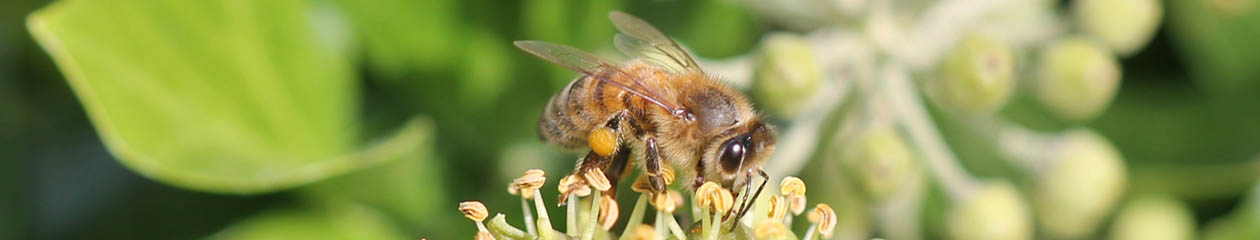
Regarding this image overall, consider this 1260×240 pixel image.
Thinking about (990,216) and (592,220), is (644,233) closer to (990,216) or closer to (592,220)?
(592,220)

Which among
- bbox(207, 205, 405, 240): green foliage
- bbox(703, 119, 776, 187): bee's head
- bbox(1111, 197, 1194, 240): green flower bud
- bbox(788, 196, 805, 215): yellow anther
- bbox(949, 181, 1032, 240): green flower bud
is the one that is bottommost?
bbox(207, 205, 405, 240): green foliage

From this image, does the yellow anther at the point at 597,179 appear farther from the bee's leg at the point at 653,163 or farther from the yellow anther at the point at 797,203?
the yellow anther at the point at 797,203

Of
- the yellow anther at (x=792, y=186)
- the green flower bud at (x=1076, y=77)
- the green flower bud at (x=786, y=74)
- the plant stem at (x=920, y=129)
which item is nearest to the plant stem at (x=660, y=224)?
the yellow anther at (x=792, y=186)

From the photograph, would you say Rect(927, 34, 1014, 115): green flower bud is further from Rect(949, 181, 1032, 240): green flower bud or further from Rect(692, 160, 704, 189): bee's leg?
Rect(692, 160, 704, 189): bee's leg

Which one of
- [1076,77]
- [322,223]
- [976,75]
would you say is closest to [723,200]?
[976,75]

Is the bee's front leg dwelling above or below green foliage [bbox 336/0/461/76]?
above

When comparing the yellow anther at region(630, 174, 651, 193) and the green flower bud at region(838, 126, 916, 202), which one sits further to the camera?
the green flower bud at region(838, 126, 916, 202)

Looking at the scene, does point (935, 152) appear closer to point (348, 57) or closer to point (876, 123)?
point (876, 123)

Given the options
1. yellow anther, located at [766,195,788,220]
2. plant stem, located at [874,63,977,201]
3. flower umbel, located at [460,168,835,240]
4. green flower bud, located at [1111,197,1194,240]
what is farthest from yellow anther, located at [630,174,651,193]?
green flower bud, located at [1111,197,1194,240]
